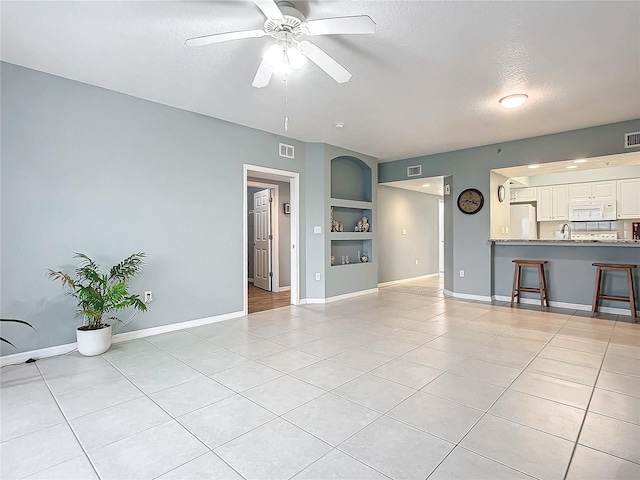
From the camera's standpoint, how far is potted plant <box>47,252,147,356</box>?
3115 mm

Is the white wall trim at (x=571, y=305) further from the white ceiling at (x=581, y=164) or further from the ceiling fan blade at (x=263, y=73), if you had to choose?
the ceiling fan blade at (x=263, y=73)

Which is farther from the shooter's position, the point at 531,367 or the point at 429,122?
the point at 429,122

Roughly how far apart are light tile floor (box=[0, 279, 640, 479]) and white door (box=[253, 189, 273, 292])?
10.8 feet

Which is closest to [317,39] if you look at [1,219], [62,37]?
[62,37]

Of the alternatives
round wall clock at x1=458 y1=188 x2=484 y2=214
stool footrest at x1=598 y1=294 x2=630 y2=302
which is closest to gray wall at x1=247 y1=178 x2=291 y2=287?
round wall clock at x1=458 y1=188 x2=484 y2=214

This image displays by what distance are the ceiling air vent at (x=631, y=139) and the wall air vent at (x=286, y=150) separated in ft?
14.8

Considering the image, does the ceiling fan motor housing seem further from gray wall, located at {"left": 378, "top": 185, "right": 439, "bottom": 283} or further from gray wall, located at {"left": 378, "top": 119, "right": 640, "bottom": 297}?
gray wall, located at {"left": 378, "top": 185, "right": 439, "bottom": 283}

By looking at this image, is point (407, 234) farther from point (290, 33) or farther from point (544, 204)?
point (290, 33)

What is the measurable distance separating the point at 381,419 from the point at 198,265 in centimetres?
298

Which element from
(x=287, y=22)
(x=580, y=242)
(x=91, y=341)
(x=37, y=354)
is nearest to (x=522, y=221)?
(x=580, y=242)

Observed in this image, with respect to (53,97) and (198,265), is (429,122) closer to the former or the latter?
(198,265)

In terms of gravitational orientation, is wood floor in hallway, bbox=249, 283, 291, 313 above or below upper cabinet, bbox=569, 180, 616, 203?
below

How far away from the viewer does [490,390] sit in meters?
2.42

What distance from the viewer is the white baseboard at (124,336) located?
2996 mm
